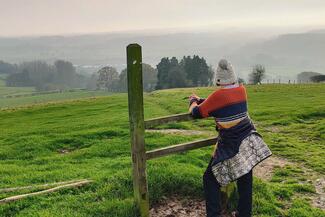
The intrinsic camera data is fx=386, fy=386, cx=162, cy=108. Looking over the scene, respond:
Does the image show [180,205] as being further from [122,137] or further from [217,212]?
[122,137]

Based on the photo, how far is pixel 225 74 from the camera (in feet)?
21.2

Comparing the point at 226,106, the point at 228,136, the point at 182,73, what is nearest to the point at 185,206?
the point at 228,136

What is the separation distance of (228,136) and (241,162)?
0.49 meters

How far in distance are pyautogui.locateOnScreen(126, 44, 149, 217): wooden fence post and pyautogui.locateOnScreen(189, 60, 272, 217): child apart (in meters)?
0.97

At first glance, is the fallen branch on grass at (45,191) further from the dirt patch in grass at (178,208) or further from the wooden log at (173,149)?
the wooden log at (173,149)

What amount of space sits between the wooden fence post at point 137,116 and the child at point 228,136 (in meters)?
0.97

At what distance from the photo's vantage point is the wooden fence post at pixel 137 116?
21.9ft

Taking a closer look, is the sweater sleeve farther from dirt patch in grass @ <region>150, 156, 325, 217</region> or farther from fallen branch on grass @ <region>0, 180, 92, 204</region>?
fallen branch on grass @ <region>0, 180, 92, 204</region>

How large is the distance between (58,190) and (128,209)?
2.06 m

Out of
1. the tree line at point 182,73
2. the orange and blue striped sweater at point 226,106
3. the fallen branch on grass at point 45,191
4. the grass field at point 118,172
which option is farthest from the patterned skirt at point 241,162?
the tree line at point 182,73

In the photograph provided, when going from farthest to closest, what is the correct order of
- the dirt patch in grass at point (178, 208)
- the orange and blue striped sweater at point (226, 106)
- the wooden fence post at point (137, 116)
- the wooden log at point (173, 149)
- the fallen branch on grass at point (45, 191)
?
the fallen branch on grass at point (45, 191)
the dirt patch in grass at point (178, 208)
the wooden log at point (173, 149)
the wooden fence post at point (137, 116)
the orange and blue striped sweater at point (226, 106)

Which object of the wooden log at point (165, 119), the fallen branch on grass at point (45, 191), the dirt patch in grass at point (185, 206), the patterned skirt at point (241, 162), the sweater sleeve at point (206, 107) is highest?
the sweater sleeve at point (206, 107)

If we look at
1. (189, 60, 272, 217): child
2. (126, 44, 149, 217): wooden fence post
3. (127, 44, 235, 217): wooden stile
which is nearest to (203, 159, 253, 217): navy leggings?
(189, 60, 272, 217): child

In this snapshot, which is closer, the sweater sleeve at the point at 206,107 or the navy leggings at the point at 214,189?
the sweater sleeve at the point at 206,107
